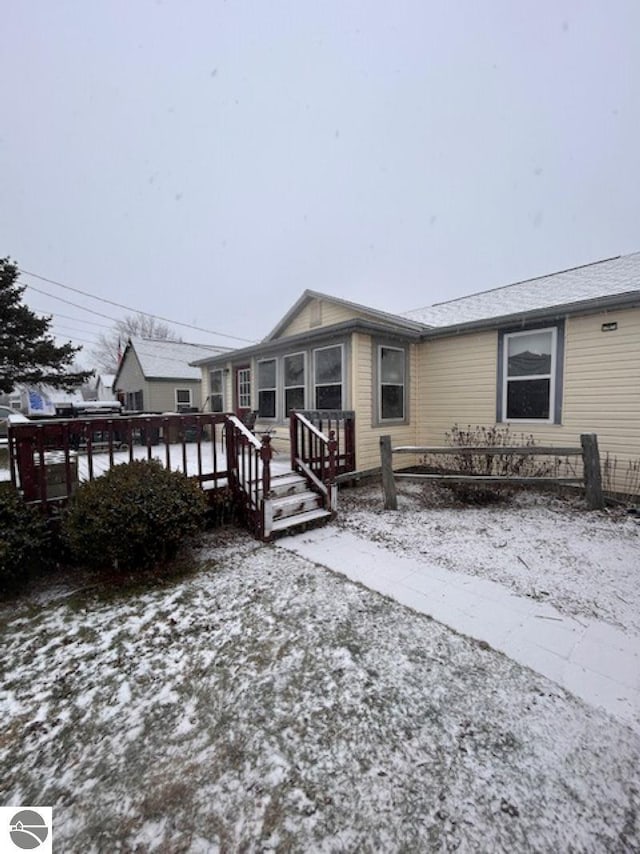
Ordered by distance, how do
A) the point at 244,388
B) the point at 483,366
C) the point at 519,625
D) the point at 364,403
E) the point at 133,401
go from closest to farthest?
1. the point at 519,625
2. the point at 364,403
3. the point at 483,366
4. the point at 244,388
5. the point at 133,401

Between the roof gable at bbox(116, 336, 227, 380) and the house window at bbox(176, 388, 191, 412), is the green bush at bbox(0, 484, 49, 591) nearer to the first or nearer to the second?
the roof gable at bbox(116, 336, 227, 380)

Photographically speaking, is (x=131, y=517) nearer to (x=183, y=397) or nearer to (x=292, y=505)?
(x=292, y=505)

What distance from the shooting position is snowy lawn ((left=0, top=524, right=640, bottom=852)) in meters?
1.38

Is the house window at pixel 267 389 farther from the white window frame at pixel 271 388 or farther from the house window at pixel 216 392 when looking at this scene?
the house window at pixel 216 392

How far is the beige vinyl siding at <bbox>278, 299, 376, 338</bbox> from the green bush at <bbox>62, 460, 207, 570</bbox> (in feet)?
19.3

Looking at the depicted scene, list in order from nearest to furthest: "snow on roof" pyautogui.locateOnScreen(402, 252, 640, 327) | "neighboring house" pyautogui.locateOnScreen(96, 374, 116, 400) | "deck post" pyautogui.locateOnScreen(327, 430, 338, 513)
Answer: "deck post" pyautogui.locateOnScreen(327, 430, 338, 513) → "snow on roof" pyautogui.locateOnScreen(402, 252, 640, 327) → "neighboring house" pyautogui.locateOnScreen(96, 374, 116, 400)

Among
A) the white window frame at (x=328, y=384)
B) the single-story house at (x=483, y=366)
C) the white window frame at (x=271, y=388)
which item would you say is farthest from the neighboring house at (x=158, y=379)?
the white window frame at (x=328, y=384)

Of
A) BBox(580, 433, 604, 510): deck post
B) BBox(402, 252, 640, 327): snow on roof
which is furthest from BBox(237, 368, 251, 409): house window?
BBox(580, 433, 604, 510): deck post

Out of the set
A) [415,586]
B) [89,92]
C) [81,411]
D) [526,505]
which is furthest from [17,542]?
[89,92]

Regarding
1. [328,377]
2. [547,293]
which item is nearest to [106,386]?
[328,377]

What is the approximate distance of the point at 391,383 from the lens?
7.69 m

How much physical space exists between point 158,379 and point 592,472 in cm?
1786

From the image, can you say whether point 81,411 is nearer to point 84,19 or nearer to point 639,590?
point 84,19

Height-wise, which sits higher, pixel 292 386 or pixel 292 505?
pixel 292 386
